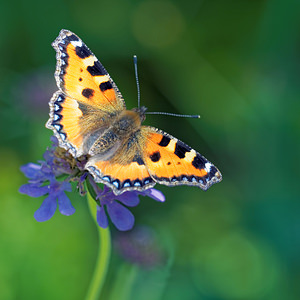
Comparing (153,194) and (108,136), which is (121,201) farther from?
(108,136)

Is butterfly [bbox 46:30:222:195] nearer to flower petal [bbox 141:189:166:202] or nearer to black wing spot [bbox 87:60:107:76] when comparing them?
black wing spot [bbox 87:60:107:76]

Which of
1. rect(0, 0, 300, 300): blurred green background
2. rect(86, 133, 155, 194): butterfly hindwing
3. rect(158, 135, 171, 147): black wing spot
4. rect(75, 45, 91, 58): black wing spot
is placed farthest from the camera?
rect(0, 0, 300, 300): blurred green background

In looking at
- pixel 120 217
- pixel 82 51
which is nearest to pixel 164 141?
pixel 120 217

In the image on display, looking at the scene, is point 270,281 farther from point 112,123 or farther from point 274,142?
point 112,123

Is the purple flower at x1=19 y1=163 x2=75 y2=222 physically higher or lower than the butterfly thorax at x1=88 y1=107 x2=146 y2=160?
lower

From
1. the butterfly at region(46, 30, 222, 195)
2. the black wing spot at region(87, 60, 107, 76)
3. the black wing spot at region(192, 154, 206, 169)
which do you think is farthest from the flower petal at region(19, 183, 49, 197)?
the black wing spot at region(192, 154, 206, 169)

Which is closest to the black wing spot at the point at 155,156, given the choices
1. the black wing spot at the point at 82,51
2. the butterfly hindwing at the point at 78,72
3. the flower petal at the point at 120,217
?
the flower petal at the point at 120,217

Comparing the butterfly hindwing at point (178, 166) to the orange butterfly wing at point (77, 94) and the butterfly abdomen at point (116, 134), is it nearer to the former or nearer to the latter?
the butterfly abdomen at point (116, 134)

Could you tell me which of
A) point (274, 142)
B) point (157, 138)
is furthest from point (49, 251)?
point (274, 142)
